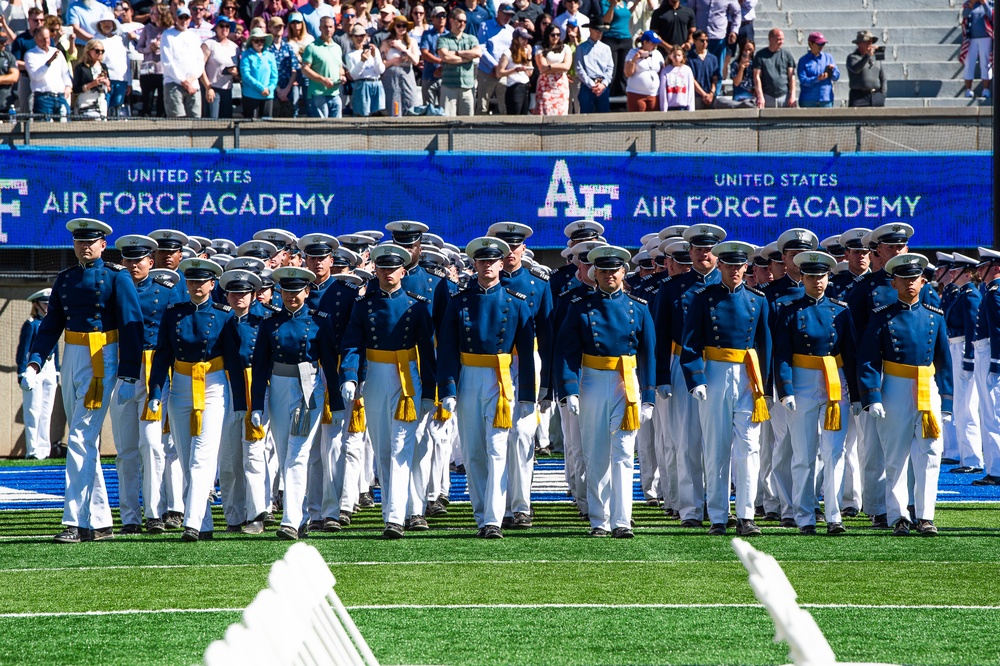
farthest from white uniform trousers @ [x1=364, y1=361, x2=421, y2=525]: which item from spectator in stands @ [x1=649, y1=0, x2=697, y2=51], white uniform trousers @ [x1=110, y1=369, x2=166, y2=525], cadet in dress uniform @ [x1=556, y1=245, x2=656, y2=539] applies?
spectator in stands @ [x1=649, y1=0, x2=697, y2=51]

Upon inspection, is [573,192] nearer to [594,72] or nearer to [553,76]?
[553,76]

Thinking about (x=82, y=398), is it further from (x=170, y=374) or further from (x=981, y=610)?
(x=981, y=610)

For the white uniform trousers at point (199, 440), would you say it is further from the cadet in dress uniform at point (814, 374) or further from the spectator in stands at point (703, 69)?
the spectator in stands at point (703, 69)

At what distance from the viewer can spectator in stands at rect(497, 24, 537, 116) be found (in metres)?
18.8

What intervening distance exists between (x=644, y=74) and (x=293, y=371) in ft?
29.0

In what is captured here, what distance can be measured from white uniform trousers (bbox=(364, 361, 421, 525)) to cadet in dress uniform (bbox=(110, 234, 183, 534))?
58.9 inches

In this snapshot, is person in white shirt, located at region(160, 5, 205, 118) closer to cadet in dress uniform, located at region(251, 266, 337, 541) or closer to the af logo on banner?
the af logo on banner

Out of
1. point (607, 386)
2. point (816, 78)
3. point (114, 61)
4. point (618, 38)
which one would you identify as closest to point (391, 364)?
point (607, 386)

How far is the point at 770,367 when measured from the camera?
1130cm

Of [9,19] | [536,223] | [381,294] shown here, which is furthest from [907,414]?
[9,19]

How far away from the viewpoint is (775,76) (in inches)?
758

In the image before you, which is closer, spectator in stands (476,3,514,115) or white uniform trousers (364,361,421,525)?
white uniform trousers (364,361,421,525)

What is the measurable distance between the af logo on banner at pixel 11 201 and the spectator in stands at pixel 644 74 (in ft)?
22.7

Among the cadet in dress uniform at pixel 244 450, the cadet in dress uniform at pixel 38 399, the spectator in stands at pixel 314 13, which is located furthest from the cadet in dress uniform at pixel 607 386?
the spectator in stands at pixel 314 13
